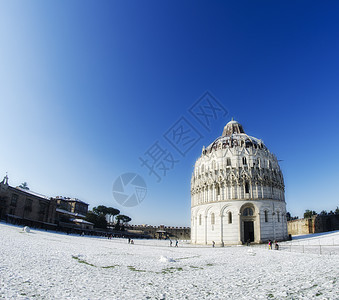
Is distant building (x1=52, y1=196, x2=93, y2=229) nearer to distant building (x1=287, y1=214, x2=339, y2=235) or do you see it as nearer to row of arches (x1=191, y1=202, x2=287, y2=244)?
row of arches (x1=191, y1=202, x2=287, y2=244)

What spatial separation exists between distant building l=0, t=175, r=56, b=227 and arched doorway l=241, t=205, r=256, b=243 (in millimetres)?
46210

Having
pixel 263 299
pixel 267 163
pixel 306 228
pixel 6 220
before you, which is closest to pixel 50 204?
pixel 6 220

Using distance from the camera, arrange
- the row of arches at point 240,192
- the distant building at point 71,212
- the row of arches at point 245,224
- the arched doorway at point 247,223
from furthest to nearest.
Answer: the distant building at point 71,212 < the row of arches at point 240,192 < the arched doorway at point 247,223 < the row of arches at point 245,224

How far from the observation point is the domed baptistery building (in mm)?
46188

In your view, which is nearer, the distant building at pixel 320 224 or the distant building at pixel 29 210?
the distant building at pixel 29 210

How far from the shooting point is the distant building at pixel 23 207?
49.3 m

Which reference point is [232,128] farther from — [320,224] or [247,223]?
[320,224]

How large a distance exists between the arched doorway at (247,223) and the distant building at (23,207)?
1819 inches

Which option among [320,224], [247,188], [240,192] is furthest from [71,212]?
[320,224]

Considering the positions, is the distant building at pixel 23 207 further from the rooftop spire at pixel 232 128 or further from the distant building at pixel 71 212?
the rooftop spire at pixel 232 128

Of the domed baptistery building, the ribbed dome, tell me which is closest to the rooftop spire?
the ribbed dome

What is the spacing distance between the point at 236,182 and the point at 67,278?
42.0 m

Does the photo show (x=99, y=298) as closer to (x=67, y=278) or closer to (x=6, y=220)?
(x=67, y=278)

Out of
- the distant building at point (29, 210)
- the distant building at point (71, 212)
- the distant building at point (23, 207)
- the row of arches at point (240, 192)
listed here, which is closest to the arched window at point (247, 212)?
the row of arches at point (240, 192)
